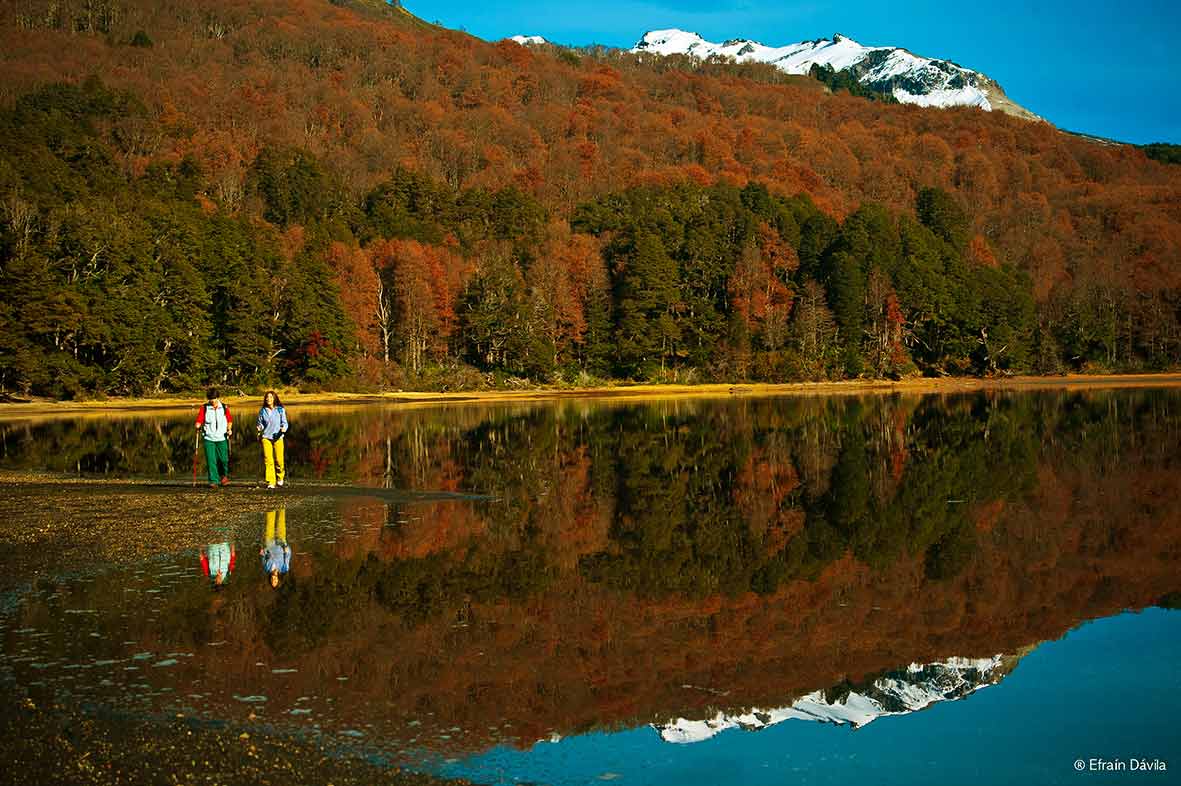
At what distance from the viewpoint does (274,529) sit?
Answer: 52.5ft

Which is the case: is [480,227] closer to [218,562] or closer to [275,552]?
[275,552]

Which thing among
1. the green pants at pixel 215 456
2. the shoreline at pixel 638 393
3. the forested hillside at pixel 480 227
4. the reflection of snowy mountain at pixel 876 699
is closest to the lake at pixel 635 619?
the reflection of snowy mountain at pixel 876 699

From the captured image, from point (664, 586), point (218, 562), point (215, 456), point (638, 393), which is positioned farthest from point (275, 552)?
point (638, 393)

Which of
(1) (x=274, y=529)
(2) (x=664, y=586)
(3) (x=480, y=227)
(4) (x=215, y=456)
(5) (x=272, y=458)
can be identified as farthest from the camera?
(3) (x=480, y=227)

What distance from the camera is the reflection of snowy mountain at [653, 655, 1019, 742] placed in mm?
7973

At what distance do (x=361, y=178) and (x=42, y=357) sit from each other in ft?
178

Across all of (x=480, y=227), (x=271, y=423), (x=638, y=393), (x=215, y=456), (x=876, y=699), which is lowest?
(x=876, y=699)

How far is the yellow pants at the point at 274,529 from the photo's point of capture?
1507cm

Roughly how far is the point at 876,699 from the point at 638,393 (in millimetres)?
73619

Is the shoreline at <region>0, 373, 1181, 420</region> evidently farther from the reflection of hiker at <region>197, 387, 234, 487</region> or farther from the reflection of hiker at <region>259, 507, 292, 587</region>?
the reflection of hiker at <region>259, 507, 292, 587</region>

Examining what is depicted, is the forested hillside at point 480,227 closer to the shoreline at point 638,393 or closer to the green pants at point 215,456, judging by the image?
the shoreline at point 638,393

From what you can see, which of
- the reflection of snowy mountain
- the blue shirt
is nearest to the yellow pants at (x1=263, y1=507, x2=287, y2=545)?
the blue shirt

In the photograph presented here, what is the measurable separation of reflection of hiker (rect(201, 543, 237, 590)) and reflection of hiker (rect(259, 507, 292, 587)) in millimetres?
419

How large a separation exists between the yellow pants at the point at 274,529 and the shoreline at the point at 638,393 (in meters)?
39.8
